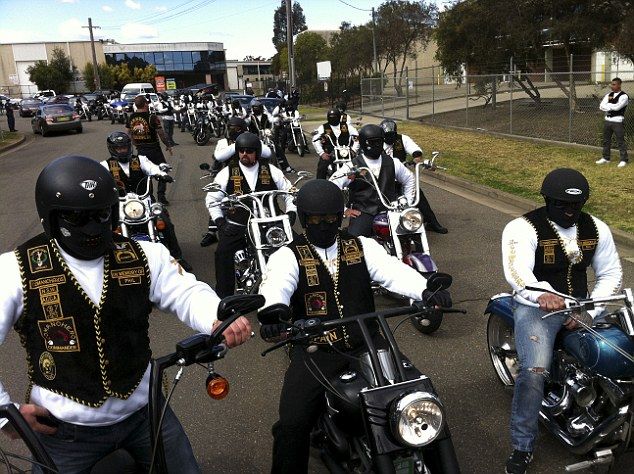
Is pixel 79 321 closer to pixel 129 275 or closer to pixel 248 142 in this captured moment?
pixel 129 275

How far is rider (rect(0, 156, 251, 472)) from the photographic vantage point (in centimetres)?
232

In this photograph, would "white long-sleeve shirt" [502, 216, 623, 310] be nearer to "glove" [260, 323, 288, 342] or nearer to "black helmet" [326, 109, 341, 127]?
A: "glove" [260, 323, 288, 342]

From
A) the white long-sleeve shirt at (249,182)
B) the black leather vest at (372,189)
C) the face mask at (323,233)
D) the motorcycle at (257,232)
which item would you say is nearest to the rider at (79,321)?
the face mask at (323,233)

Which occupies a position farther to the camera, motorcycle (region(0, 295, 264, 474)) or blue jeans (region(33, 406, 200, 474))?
blue jeans (region(33, 406, 200, 474))

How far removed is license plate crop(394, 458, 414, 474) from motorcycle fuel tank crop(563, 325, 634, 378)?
1.38 meters

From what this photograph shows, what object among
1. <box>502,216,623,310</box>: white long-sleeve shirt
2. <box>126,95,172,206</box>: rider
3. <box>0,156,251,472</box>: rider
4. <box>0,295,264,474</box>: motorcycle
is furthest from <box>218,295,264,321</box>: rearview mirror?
<box>126,95,172,206</box>: rider

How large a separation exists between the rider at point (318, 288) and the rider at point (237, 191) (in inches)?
109

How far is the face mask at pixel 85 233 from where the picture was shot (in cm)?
233

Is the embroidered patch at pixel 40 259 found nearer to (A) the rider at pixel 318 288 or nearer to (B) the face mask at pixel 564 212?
(A) the rider at pixel 318 288

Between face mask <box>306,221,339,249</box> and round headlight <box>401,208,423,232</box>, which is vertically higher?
face mask <box>306,221,339,249</box>

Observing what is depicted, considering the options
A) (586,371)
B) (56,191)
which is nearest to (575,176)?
(586,371)

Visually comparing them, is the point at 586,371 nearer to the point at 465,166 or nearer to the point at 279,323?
the point at 279,323

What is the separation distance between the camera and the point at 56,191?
89.8 inches

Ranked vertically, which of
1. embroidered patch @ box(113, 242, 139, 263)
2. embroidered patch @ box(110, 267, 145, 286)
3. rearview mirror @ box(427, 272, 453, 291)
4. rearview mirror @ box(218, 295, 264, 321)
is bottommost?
rearview mirror @ box(427, 272, 453, 291)
